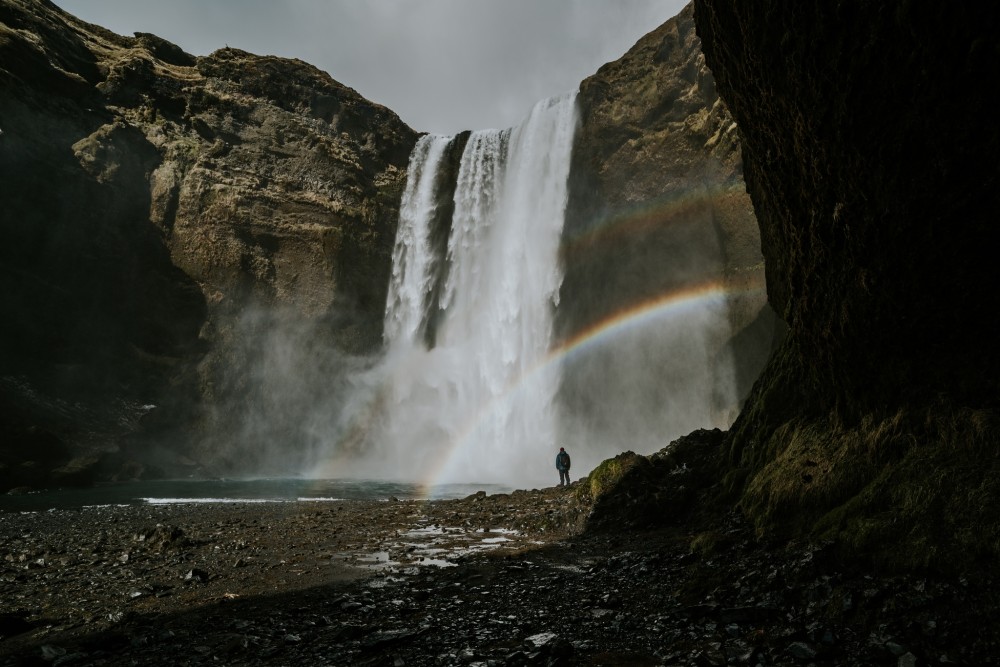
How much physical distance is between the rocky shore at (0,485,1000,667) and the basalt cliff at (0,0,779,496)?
23.2 m

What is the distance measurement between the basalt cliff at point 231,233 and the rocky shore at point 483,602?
2323cm

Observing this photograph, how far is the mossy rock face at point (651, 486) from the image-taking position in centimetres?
1021

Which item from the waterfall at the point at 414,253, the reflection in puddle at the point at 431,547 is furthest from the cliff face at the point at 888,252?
the waterfall at the point at 414,253

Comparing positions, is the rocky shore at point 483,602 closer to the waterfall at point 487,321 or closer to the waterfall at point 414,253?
the waterfall at point 487,321

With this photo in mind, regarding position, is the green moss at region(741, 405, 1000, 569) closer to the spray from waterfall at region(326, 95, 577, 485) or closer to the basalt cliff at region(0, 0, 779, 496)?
the spray from waterfall at region(326, 95, 577, 485)

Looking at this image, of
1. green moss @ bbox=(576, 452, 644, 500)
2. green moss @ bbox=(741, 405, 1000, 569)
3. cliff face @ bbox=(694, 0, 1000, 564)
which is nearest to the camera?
green moss @ bbox=(741, 405, 1000, 569)

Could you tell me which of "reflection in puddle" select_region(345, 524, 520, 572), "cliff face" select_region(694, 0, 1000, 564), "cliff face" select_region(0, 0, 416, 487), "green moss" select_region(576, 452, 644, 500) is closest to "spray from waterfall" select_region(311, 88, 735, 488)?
"cliff face" select_region(0, 0, 416, 487)

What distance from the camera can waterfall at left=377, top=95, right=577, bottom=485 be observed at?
3369 cm

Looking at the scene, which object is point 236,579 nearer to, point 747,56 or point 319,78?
point 747,56

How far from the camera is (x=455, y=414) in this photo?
121ft

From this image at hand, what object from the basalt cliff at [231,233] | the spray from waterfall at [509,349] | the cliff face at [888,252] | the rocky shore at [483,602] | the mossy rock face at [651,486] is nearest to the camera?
the rocky shore at [483,602]

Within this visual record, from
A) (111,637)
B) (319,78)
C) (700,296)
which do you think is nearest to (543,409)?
(700,296)

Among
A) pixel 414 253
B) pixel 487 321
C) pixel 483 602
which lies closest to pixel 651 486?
pixel 483 602

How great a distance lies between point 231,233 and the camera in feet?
136
